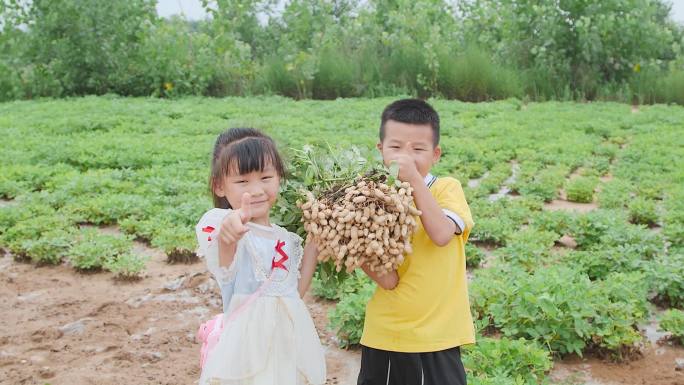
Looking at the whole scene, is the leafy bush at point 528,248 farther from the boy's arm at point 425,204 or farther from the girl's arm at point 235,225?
the girl's arm at point 235,225

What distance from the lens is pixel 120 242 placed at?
18.4ft

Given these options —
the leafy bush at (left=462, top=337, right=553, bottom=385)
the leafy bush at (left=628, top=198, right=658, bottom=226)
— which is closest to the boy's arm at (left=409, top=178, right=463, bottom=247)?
the leafy bush at (left=462, top=337, right=553, bottom=385)

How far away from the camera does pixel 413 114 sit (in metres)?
2.50

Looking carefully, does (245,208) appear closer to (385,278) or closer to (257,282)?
(257,282)

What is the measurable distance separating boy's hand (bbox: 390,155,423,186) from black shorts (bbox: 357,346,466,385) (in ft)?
1.85

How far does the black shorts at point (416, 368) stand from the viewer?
8.04ft

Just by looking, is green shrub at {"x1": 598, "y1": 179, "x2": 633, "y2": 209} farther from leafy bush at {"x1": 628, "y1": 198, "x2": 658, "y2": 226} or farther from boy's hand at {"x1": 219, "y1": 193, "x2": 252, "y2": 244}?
boy's hand at {"x1": 219, "y1": 193, "x2": 252, "y2": 244}

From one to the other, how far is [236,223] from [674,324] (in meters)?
2.85

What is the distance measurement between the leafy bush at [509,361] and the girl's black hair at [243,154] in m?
1.57

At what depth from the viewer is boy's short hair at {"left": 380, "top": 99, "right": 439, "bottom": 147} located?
2494 millimetres

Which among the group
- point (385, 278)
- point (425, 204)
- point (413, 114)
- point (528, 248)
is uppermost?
point (413, 114)

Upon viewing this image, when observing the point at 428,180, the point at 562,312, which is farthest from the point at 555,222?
the point at 428,180

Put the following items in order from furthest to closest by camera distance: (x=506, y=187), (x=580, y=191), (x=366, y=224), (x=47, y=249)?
(x=506, y=187) → (x=580, y=191) → (x=47, y=249) → (x=366, y=224)

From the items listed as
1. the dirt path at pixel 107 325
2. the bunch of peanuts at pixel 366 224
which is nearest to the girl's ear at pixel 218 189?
the bunch of peanuts at pixel 366 224
